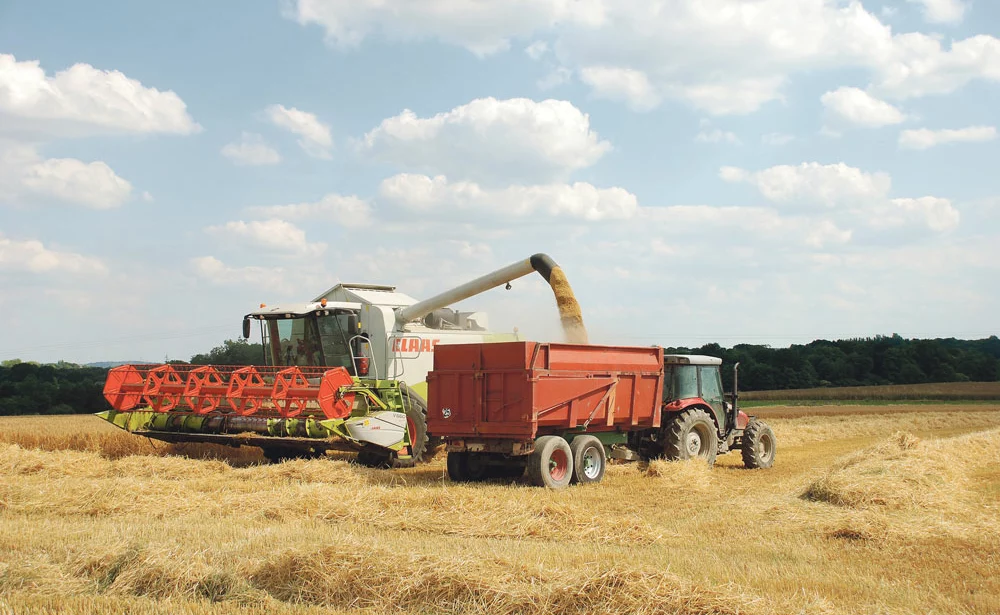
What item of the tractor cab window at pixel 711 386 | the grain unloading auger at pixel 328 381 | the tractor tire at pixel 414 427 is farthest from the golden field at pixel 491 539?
the tractor cab window at pixel 711 386

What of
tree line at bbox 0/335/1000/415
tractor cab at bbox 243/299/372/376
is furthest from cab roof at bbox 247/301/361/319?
tree line at bbox 0/335/1000/415

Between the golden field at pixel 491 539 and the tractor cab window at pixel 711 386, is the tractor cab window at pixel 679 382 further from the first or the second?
the golden field at pixel 491 539

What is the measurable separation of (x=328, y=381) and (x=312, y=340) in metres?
2.97

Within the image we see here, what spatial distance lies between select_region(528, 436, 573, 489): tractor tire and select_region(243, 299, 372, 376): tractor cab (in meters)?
4.67

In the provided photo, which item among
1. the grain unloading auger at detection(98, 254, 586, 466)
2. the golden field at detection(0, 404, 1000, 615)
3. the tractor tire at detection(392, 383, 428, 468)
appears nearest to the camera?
the golden field at detection(0, 404, 1000, 615)

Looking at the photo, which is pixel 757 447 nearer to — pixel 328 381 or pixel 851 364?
pixel 328 381

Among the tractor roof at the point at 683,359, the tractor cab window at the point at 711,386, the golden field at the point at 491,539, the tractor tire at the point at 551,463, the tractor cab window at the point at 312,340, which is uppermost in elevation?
the tractor cab window at the point at 312,340

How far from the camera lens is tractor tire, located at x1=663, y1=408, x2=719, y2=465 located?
1276 centimetres

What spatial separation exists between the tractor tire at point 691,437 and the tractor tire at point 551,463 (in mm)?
2370

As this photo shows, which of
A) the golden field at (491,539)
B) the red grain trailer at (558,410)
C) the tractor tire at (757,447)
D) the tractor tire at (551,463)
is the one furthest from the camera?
the tractor tire at (757,447)

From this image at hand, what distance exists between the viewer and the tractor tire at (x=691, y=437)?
12.8 metres

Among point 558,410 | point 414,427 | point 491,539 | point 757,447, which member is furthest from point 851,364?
point 491,539

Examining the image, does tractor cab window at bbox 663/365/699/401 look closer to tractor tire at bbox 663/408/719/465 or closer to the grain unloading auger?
tractor tire at bbox 663/408/719/465

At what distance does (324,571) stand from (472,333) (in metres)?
10.7
